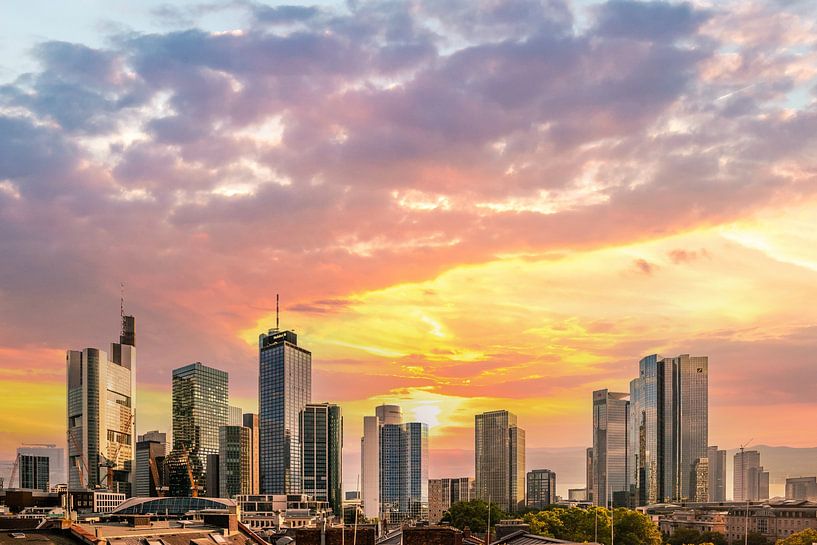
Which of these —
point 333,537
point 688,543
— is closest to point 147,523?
point 333,537

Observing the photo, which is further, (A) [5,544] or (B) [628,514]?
(B) [628,514]

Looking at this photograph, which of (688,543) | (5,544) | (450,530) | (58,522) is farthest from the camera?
(688,543)

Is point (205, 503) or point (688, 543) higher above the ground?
point (205, 503)

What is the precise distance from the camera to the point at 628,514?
160 m

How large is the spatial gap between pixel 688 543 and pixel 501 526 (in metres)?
131

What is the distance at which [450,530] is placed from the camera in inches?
2108

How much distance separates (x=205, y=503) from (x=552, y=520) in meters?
65.6

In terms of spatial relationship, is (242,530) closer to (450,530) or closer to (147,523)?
(147,523)

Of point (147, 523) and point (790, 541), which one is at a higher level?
point (147, 523)

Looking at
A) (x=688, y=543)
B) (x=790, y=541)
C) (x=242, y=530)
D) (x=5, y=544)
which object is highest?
(x=5, y=544)

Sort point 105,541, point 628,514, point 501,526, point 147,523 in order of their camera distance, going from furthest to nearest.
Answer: point 628,514, point 147,523, point 501,526, point 105,541

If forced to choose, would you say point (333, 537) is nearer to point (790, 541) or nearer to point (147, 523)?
point (147, 523)

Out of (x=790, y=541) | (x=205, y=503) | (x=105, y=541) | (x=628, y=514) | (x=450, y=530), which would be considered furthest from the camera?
(x=205, y=503)

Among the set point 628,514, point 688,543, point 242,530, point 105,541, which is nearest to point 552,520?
point 628,514
